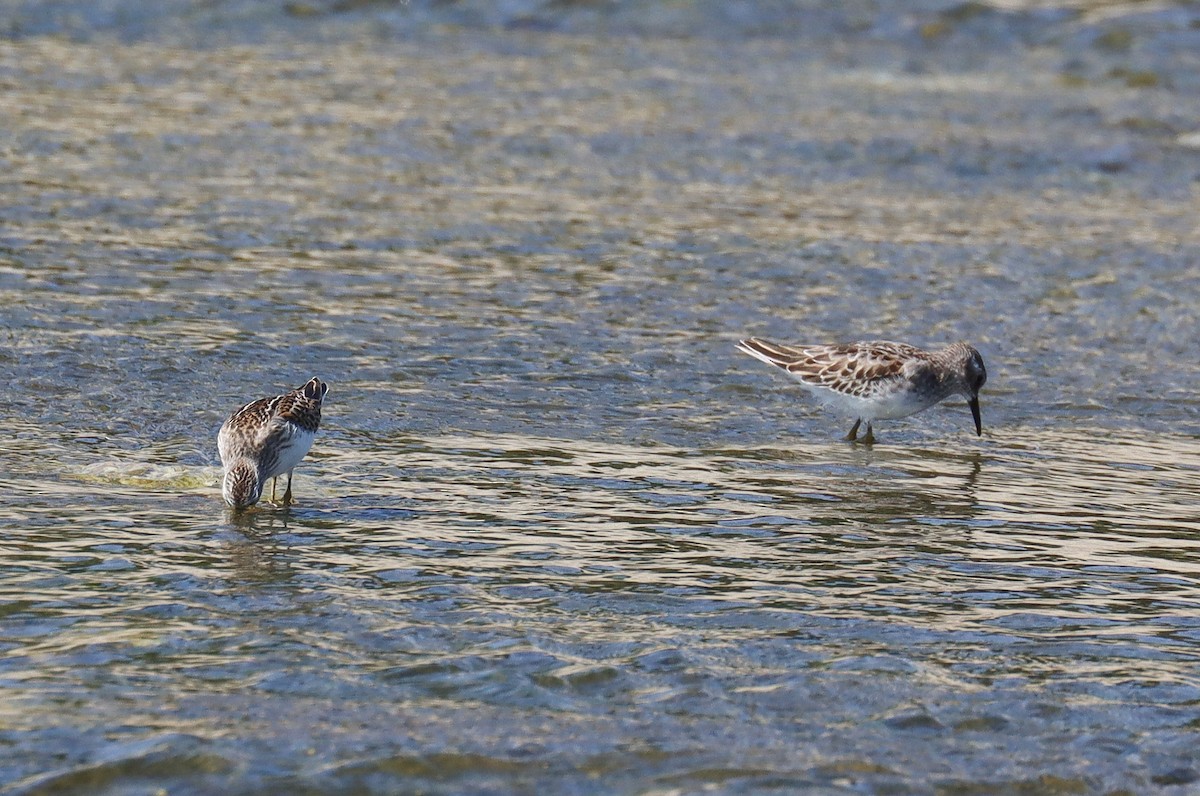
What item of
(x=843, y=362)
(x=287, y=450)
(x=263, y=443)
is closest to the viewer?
(x=263, y=443)

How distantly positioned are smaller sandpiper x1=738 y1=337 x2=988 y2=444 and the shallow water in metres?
0.31

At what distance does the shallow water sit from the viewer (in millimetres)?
7223

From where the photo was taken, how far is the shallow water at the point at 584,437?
7.22 metres

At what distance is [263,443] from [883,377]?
450 cm

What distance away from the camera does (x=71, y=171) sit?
62.0ft

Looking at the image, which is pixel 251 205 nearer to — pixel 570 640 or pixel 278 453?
pixel 278 453

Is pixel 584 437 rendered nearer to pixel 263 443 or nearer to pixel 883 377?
pixel 883 377

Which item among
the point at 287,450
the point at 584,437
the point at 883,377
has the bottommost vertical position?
the point at 584,437

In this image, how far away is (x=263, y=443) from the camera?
31.8 ft

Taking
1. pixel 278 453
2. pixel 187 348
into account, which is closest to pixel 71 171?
pixel 187 348

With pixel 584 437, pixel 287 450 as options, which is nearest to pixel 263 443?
pixel 287 450

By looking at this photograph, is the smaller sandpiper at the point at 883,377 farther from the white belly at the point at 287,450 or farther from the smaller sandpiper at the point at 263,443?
the white belly at the point at 287,450

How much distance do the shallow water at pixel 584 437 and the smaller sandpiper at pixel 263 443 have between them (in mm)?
201

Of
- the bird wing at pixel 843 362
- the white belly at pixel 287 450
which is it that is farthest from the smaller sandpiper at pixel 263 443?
the bird wing at pixel 843 362
